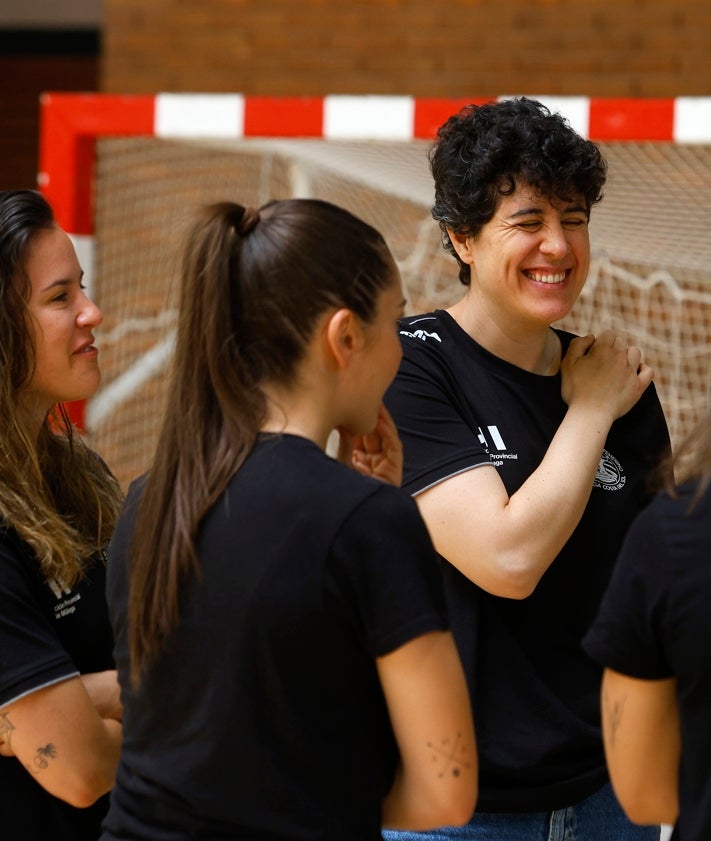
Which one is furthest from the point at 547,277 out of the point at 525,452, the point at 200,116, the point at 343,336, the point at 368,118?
the point at 200,116

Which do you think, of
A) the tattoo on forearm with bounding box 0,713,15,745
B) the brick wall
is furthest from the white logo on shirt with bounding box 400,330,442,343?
the brick wall

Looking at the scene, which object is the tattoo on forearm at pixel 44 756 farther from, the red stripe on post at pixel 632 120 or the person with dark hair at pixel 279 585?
the red stripe on post at pixel 632 120

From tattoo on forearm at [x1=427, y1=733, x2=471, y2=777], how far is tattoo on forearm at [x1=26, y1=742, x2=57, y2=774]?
537mm

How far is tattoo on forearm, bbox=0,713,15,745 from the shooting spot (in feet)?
4.81

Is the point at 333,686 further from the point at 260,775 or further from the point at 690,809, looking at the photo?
the point at 690,809

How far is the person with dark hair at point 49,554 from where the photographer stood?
1.48 meters

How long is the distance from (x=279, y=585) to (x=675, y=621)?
0.37 m

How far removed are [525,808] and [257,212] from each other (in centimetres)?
89

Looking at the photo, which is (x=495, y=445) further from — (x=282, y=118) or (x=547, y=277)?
(x=282, y=118)

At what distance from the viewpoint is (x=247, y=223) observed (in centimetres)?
126

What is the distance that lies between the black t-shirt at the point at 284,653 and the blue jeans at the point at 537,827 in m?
0.46

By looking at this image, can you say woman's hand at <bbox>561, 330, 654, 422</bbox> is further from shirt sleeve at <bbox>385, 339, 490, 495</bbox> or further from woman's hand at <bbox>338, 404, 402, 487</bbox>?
woman's hand at <bbox>338, 404, 402, 487</bbox>

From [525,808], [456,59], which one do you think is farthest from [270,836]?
[456,59]

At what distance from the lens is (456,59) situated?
219 inches
